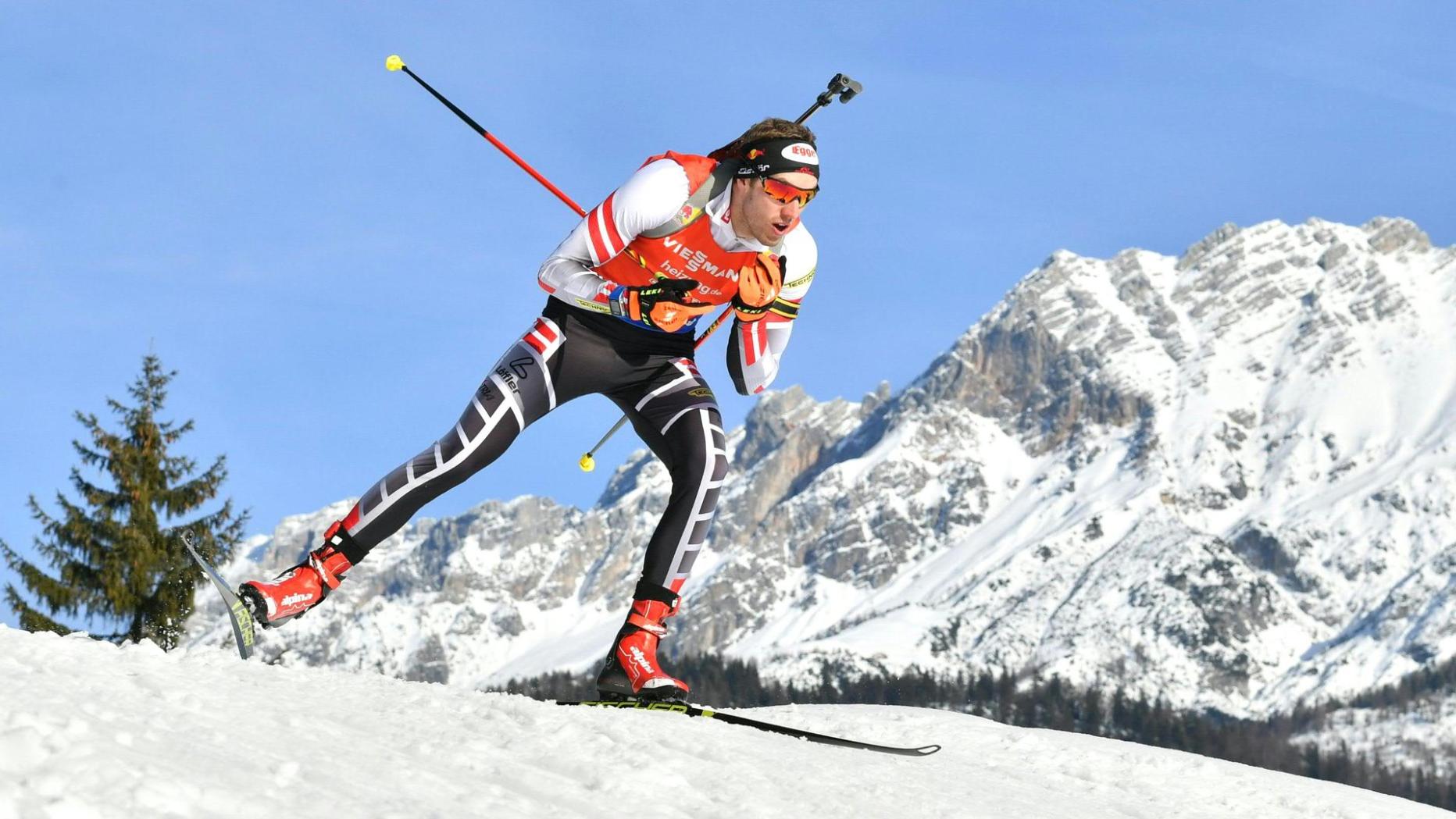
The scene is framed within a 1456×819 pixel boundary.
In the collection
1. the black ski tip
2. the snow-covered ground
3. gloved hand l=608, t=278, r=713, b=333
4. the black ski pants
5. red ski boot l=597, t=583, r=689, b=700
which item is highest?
gloved hand l=608, t=278, r=713, b=333

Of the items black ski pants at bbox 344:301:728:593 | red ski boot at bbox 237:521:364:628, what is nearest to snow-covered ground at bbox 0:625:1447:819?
red ski boot at bbox 237:521:364:628

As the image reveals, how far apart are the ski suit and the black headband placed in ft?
0.55

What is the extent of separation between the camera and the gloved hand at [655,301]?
26.2 ft

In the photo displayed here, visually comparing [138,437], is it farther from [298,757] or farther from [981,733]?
[298,757]

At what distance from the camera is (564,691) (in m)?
131

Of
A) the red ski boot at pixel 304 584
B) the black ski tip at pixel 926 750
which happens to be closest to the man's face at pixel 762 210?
the red ski boot at pixel 304 584

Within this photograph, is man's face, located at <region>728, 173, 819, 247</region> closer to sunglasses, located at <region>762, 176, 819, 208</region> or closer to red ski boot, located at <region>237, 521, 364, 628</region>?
sunglasses, located at <region>762, 176, 819, 208</region>

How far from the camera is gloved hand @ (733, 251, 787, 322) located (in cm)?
811

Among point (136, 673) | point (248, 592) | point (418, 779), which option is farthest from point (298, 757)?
point (248, 592)

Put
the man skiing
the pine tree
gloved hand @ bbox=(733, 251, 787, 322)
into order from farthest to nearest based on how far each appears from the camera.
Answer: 1. the pine tree
2. gloved hand @ bbox=(733, 251, 787, 322)
3. the man skiing

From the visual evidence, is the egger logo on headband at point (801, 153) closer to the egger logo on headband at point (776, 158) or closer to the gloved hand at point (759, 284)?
the egger logo on headband at point (776, 158)

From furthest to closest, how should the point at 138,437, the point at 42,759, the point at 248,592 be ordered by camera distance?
the point at 138,437, the point at 248,592, the point at 42,759

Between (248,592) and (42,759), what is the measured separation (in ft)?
12.9

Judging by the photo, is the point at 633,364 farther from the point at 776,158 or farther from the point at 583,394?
the point at 776,158
